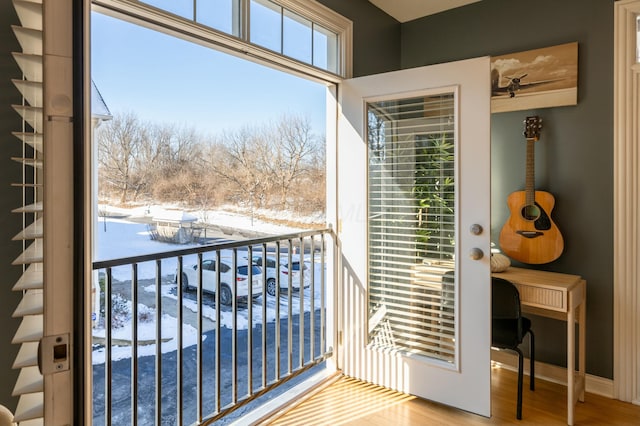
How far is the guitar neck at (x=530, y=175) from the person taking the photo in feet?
8.59

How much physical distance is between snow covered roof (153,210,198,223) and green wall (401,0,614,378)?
6.98 feet

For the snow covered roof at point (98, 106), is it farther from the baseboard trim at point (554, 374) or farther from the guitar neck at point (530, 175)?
the baseboard trim at point (554, 374)

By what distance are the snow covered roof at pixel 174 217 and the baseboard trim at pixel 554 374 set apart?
237cm

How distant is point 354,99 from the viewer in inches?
102

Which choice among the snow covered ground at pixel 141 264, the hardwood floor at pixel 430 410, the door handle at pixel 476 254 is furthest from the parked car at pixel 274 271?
the door handle at pixel 476 254

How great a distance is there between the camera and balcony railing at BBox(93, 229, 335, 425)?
180cm

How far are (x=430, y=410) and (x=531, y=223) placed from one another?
4.50 ft

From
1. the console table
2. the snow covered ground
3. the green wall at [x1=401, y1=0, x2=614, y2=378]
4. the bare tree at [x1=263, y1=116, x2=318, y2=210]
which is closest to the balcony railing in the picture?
the snow covered ground

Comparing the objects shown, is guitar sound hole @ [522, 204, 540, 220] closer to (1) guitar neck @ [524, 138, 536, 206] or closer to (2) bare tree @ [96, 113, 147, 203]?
(1) guitar neck @ [524, 138, 536, 206]

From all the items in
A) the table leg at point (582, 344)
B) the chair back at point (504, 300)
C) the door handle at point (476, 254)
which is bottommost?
the table leg at point (582, 344)

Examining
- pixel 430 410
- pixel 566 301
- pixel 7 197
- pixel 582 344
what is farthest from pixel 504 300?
pixel 7 197

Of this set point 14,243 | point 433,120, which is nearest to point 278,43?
point 433,120

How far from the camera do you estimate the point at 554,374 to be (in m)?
2.66

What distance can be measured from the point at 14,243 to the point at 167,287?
1.17 m
